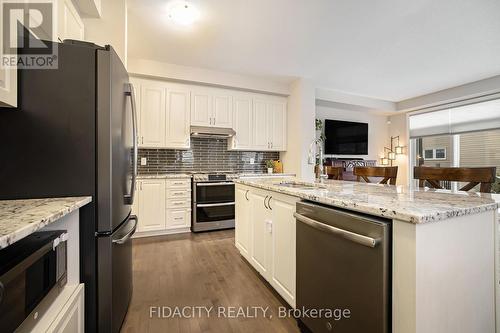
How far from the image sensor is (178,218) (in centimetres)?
351

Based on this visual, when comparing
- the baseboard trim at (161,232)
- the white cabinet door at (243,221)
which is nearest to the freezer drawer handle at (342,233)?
the white cabinet door at (243,221)

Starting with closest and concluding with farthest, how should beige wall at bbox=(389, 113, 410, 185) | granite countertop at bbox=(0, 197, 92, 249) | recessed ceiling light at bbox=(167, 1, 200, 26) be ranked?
granite countertop at bbox=(0, 197, 92, 249), recessed ceiling light at bbox=(167, 1, 200, 26), beige wall at bbox=(389, 113, 410, 185)

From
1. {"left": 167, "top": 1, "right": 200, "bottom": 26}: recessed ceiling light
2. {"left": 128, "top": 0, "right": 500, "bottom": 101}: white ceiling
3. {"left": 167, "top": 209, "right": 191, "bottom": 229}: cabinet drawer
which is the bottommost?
{"left": 167, "top": 209, "right": 191, "bottom": 229}: cabinet drawer

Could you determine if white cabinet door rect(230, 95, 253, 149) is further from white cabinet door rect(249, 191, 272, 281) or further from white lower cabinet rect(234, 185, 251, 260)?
white cabinet door rect(249, 191, 272, 281)

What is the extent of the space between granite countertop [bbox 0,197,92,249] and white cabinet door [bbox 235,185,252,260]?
1.44 metres

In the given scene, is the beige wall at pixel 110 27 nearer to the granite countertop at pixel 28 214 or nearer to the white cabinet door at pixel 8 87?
the white cabinet door at pixel 8 87

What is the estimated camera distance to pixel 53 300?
912 millimetres

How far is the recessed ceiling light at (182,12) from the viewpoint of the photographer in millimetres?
2266

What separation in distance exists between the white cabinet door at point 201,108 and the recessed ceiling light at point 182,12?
137 cm

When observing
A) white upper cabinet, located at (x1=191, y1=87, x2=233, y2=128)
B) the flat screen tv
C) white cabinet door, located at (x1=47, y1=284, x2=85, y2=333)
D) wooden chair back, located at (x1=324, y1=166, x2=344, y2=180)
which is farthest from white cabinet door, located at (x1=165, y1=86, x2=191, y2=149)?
the flat screen tv

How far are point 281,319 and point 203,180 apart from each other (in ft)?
7.84

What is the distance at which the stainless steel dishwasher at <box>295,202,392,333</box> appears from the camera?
35.3 inches

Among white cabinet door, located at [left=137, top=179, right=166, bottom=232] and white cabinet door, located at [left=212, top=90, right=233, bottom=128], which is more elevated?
white cabinet door, located at [left=212, top=90, right=233, bottom=128]

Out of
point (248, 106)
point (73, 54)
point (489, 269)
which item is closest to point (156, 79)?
point (248, 106)
